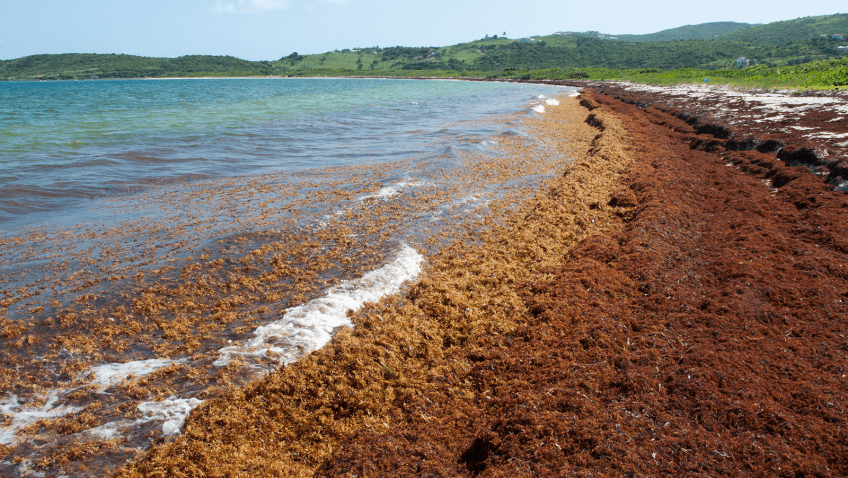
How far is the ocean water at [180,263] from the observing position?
3.58 metres

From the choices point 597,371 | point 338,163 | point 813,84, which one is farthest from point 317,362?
point 813,84

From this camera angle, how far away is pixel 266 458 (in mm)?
3111

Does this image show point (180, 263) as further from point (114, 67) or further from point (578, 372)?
point (114, 67)

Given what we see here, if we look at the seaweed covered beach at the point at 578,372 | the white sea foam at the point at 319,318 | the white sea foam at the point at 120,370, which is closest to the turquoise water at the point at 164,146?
the white sea foam at the point at 120,370

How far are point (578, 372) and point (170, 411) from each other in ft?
11.5

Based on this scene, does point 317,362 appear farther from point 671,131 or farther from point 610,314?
point 671,131

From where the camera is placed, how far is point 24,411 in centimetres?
347

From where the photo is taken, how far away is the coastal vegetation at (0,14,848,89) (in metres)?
84.6

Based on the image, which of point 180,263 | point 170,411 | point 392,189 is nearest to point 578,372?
point 170,411

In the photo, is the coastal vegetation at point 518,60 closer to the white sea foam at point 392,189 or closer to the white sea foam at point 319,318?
the white sea foam at point 392,189

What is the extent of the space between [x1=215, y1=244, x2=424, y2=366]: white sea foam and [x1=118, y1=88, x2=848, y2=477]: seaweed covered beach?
10.4 inches

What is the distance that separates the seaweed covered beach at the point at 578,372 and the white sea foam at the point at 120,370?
38.8 inches

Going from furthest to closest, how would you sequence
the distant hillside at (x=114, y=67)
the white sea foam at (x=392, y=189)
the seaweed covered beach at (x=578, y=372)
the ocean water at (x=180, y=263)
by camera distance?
the distant hillside at (x=114, y=67), the white sea foam at (x=392, y=189), the ocean water at (x=180, y=263), the seaweed covered beach at (x=578, y=372)

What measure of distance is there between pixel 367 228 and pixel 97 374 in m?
4.40
